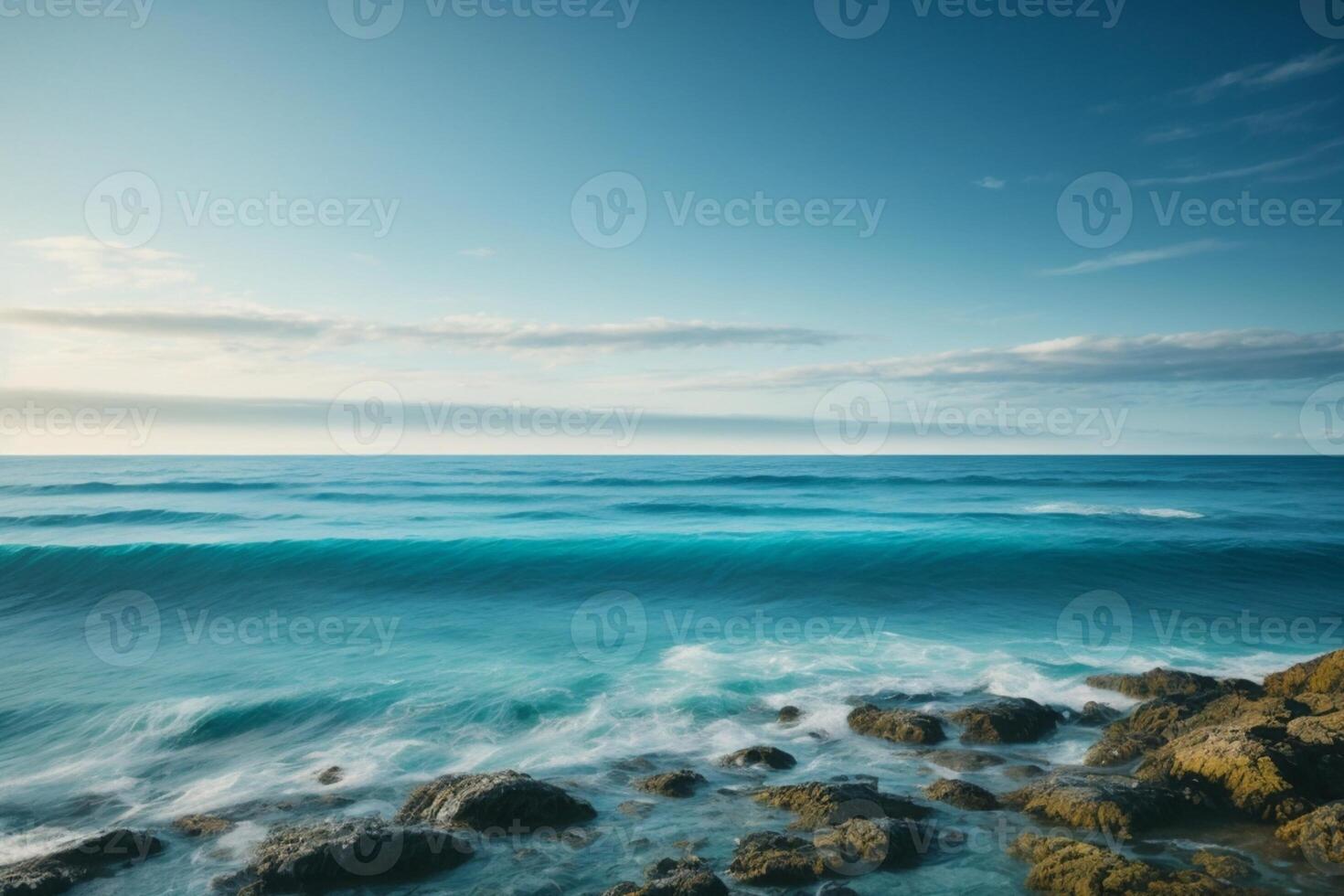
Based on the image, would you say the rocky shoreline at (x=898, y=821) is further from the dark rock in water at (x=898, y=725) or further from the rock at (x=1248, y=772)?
the dark rock in water at (x=898, y=725)

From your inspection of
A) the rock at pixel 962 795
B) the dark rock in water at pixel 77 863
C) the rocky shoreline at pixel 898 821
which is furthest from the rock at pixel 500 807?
the rock at pixel 962 795

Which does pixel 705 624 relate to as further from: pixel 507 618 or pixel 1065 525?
pixel 1065 525

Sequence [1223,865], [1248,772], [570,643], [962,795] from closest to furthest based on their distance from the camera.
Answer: [1223,865]
[1248,772]
[962,795]
[570,643]

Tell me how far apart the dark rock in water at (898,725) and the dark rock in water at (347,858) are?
547 cm

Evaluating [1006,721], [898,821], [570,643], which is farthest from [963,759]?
[570,643]

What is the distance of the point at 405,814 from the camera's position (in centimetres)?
712

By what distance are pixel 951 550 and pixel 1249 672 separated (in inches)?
430

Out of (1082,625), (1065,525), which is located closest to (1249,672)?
(1082,625)

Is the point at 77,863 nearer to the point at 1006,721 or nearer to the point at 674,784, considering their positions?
the point at 674,784

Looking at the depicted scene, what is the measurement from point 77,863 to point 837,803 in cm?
712

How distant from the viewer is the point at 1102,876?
5.31 m

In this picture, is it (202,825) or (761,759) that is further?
(761,759)

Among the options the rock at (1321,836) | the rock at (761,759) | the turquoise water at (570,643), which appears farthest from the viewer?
the rock at (761,759)

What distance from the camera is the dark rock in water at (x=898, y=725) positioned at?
8.90 m
